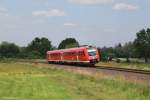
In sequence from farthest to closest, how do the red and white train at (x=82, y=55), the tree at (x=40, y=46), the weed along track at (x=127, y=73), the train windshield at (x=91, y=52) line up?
the tree at (x=40, y=46)
the train windshield at (x=91, y=52)
the red and white train at (x=82, y=55)
the weed along track at (x=127, y=73)

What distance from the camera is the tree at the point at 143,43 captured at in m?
132

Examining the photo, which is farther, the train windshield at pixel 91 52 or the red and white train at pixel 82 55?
the train windshield at pixel 91 52

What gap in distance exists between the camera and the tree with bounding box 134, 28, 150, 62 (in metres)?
132

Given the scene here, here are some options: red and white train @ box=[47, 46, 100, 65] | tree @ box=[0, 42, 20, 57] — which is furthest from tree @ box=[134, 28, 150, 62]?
red and white train @ box=[47, 46, 100, 65]

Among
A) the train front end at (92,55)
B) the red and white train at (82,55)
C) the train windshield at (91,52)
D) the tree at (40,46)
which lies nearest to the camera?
the train front end at (92,55)

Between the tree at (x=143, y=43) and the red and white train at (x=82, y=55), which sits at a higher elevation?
the tree at (x=143, y=43)

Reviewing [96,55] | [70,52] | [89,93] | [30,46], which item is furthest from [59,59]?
[30,46]

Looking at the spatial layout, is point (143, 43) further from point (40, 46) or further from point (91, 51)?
point (91, 51)

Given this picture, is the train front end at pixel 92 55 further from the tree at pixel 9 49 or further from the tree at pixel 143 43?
the tree at pixel 9 49

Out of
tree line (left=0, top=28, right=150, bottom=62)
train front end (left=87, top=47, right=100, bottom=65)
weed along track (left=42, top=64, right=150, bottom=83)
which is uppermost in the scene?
tree line (left=0, top=28, right=150, bottom=62)

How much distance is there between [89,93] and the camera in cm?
2072

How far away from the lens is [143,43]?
5482 inches

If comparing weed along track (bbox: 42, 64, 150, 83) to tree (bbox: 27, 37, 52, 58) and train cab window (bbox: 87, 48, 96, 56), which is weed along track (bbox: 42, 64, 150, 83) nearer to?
train cab window (bbox: 87, 48, 96, 56)

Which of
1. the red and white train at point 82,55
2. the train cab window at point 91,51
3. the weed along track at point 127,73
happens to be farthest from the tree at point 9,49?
the weed along track at point 127,73
